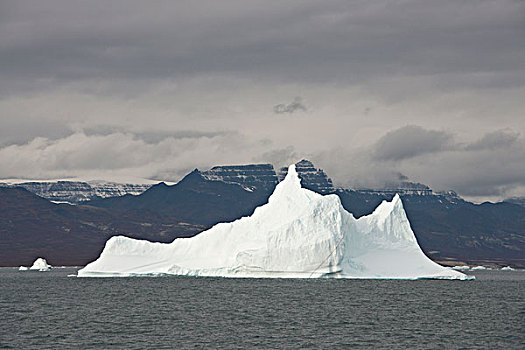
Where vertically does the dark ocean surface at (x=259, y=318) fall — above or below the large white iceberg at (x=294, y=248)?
below

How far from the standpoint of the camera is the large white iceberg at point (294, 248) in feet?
277

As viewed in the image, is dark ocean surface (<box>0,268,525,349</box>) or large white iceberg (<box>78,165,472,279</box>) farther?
large white iceberg (<box>78,165,472,279</box>)

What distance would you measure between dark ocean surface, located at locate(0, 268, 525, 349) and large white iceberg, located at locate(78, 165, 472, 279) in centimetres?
273

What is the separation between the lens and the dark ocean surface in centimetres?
4428

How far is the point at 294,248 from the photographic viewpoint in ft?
276

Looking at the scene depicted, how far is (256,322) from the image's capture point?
52938mm

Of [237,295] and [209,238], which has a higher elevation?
[209,238]

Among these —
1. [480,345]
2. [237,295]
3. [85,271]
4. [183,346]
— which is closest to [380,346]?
[480,345]

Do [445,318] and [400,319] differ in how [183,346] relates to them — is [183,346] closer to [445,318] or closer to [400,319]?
[400,319]

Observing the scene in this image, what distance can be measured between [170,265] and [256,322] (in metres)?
39.9

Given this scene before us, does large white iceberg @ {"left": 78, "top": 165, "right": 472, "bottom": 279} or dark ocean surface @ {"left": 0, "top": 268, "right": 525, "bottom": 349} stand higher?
large white iceberg @ {"left": 78, "top": 165, "right": 472, "bottom": 279}

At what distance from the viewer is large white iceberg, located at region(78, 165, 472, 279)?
8438 centimetres

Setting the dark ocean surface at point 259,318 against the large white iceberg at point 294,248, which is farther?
the large white iceberg at point 294,248

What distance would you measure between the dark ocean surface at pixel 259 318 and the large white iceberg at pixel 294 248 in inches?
107
